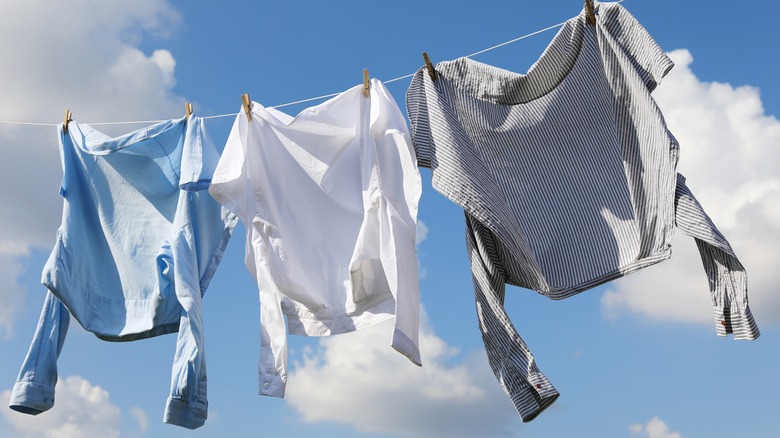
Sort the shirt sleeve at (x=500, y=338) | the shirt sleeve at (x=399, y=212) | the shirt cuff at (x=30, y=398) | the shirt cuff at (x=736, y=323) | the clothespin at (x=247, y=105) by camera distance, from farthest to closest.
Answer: the clothespin at (x=247, y=105), the shirt cuff at (x=30, y=398), the shirt sleeve at (x=399, y=212), the shirt sleeve at (x=500, y=338), the shirt cuff at (x=736, y=323)

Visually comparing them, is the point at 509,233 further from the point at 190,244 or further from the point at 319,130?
the point at 190,244

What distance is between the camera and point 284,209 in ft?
13.3

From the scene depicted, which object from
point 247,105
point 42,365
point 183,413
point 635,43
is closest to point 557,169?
point 635,43

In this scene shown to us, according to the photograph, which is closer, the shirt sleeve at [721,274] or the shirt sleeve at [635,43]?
the shirt sleeve at [721,274]

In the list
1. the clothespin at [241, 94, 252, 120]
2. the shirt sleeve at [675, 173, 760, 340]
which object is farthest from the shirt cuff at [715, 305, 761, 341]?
the clothespin at [241, 94, 252, 120]

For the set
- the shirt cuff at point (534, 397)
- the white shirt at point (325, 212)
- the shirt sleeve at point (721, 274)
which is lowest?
the shirt cuff at point (534, 397)

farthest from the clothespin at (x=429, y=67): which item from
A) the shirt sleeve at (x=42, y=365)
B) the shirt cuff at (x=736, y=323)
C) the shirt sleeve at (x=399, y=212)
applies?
the shirt sleeve at (x=42, y=365)

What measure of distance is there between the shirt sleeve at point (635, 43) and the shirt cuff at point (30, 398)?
2.72 metres

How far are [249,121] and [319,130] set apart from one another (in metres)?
0.30

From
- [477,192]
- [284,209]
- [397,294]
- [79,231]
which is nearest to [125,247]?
[79,231]

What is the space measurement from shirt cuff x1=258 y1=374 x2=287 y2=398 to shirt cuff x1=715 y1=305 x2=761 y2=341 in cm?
161

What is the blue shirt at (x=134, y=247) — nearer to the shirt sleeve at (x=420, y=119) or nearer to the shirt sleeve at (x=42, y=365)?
the shirt sleeve at (x=42, y=365)

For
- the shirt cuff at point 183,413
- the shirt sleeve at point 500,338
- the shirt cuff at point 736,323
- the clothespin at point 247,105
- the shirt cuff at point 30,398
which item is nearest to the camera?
the shirt cuff at point 736,323

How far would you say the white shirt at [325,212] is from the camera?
374 cm
